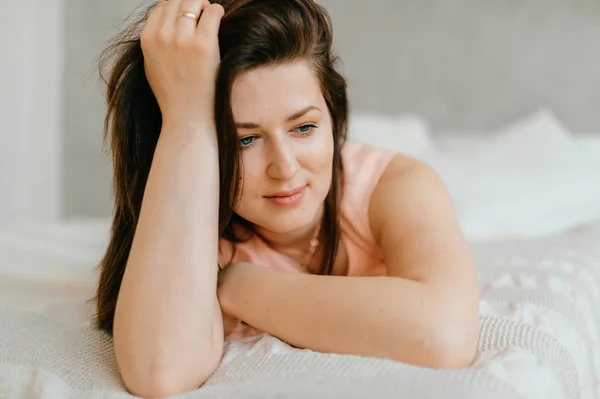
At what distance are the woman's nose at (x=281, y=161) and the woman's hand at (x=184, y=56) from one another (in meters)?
0.10

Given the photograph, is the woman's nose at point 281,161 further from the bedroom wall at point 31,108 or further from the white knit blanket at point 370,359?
the bedroom wall at point 31,108

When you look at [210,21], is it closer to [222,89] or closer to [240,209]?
[222,89]

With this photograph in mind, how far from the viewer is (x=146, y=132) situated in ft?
3.40

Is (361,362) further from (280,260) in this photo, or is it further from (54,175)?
(54,175)

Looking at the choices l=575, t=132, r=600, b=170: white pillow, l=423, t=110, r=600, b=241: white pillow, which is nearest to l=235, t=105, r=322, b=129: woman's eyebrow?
l=423, t=110, r=600, b=241: white pillow

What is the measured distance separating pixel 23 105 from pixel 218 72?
7.85ft

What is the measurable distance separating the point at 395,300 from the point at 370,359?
3.4 inches

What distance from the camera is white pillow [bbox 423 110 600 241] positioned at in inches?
74.6

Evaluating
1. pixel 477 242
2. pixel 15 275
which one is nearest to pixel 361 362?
pixel 15 275

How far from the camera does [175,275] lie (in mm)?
842

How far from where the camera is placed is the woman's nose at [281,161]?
3.02ft

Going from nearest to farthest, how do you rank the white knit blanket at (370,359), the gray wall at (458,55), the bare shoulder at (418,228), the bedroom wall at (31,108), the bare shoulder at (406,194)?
the white knit blanket at (370,359) < the bare shoulder at (418,228) < the bare shoulder at (406,194) < the gray wall at (458,55) < the bedroom wall at (31,108)

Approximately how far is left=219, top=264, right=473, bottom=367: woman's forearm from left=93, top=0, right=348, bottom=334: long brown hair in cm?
18

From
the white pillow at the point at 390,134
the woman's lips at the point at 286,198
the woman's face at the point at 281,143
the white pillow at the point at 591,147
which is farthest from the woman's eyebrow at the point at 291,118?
the white pillow at the point at 591,147
